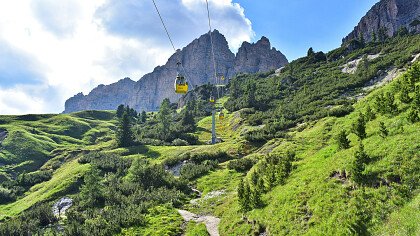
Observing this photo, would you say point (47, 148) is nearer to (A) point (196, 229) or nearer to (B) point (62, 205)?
(B) point (62, 205)

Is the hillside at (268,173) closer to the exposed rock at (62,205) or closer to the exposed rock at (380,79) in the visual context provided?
the exposed rock at (380,79)

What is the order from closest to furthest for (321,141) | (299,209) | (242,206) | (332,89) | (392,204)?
(392,204), (299,209), (242,206), (321,141), (332,89)

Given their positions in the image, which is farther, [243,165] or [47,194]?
[47,194]

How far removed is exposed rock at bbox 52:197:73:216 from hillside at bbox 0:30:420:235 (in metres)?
0.96

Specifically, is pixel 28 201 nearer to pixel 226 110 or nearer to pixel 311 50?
pixel 226 110

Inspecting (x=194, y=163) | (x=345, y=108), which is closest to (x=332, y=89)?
(x=345, y=108)

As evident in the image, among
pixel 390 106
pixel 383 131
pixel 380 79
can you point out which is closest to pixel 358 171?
pixel 383 131

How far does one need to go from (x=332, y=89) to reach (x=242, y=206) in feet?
224

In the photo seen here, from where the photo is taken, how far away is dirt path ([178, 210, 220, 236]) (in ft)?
90.6

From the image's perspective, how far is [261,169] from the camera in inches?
1359

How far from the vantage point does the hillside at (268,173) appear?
17781 millimetres

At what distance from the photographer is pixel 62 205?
49344 millimetres

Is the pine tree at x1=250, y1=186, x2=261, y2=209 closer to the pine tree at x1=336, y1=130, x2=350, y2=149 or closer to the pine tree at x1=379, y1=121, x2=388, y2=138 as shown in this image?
the pine tree at x1=336, y1=130, x2=350, y2=149

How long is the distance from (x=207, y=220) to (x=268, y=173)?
7.36 metres
